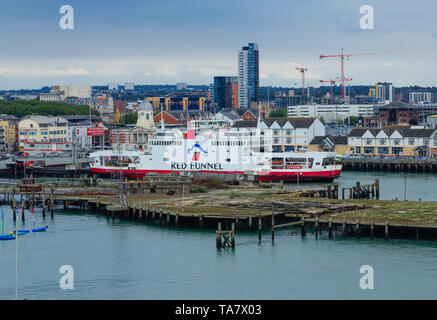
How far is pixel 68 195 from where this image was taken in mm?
56500

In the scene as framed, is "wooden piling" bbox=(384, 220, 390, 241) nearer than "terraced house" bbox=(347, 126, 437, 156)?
Yes

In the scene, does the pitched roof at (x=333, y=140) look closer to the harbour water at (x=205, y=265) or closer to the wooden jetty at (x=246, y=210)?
the wooden jetty at (x=246, y=210)

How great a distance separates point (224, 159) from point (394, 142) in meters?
25.9

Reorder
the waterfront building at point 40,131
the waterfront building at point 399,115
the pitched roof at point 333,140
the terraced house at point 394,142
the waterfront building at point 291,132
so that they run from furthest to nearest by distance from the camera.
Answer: the waterfront building at point 399,115 → the waterfront building at point 40,131 → the waterfront building at point 291,132 → the pitched roof at point 333,140 → the terraced house at point 394,142

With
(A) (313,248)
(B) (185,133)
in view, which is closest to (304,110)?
(B) (185,133)

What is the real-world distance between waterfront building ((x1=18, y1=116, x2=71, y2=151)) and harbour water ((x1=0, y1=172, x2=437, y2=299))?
64.1m

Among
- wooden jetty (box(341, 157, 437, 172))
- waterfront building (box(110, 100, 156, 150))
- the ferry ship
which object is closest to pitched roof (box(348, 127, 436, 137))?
wooden jetty (box(341, 157, 437, 172))

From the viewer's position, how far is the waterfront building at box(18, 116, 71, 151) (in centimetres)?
11050

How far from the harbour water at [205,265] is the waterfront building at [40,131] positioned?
64.1 meters

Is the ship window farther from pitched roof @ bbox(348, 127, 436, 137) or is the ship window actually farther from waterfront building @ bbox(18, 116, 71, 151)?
waterfront building @ bbox(18, 116, 71, 151)

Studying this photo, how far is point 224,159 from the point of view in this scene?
75.6 m

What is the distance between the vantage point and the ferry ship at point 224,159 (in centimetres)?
7388

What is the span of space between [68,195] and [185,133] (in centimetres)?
2489

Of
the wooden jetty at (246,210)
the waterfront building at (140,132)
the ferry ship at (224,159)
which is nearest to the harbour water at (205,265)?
the wooden jetty at (246,210)
